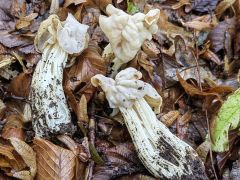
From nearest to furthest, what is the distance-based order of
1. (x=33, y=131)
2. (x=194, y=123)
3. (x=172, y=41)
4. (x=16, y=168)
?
(x=16, y=168) → (x=33, y=131) → (x=194, y=123) → (x=172, y=41)

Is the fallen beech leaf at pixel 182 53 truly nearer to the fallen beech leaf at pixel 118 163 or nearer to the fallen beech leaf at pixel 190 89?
the fallen beech leaf at pixel 190 89

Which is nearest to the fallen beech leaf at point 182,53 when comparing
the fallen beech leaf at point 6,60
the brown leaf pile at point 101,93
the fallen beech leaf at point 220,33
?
the brown leaf pile at point 101,93

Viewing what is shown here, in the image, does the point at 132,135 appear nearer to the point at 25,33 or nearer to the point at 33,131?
the point at 33,131

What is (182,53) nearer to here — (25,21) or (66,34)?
(66,34)

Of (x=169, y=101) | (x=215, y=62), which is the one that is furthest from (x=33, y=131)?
(x=215, y=62)

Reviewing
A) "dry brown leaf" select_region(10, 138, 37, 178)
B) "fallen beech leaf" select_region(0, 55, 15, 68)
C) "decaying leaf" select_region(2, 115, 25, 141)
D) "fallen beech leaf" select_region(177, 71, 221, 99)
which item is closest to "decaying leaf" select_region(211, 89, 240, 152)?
"fallen beech leaf" select_region(177, 71, 221, 99)

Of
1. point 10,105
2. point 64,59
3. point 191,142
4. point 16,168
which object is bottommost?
point 191,142
